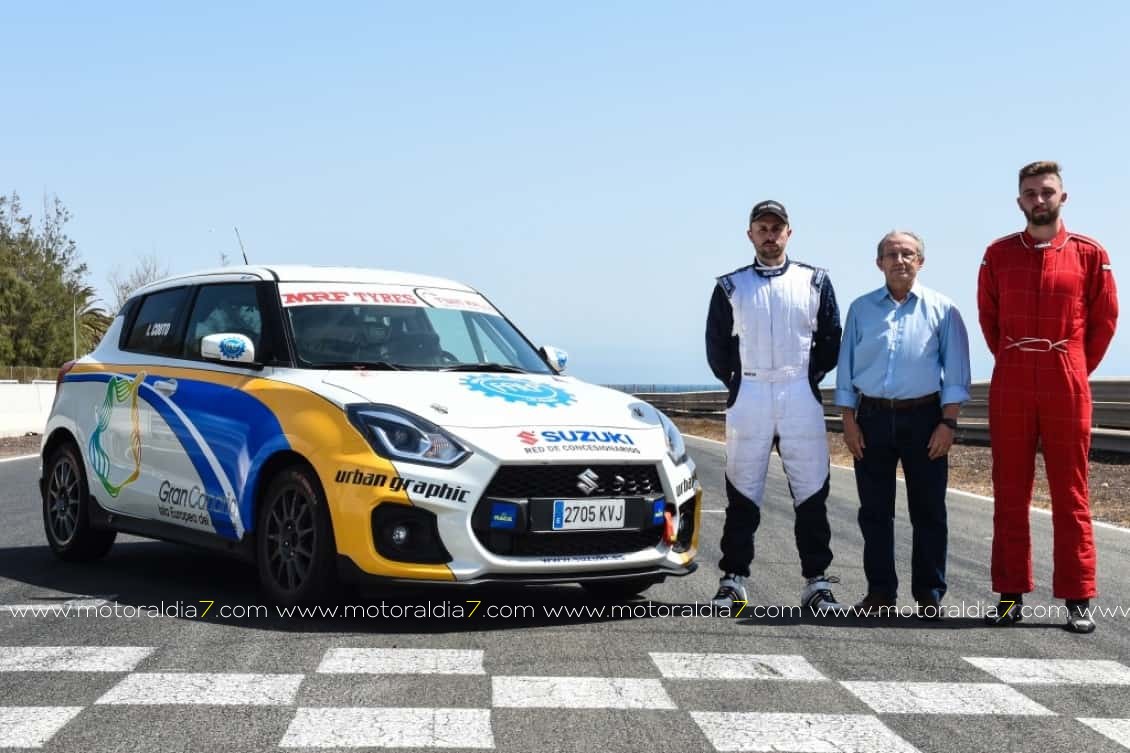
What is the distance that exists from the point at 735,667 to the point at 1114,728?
144 cm

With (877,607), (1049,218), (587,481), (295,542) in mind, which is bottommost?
(877,607)

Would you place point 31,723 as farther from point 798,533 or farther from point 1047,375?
point 1047,375

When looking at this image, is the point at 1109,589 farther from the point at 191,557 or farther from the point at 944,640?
the point at 191,557

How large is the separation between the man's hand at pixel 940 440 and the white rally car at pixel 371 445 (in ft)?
3.82

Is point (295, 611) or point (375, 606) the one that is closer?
point (295, 611)

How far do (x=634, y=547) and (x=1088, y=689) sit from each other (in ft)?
6.79

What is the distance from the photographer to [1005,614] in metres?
6.79

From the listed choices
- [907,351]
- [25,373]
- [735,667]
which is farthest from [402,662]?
[25,373]

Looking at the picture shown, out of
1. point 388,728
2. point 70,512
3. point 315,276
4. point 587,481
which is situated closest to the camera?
point 388,728

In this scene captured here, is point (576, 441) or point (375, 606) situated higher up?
point (576, 441)

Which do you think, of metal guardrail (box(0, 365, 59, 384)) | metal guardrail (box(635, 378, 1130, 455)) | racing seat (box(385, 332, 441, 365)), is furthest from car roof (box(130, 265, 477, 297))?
metal guardrail (box(0, 365, 59, 384))

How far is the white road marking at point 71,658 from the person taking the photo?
5324mm

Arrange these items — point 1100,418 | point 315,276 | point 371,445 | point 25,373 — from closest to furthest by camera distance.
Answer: point 371,445
point 315,276
point 1100,418
point 25,373

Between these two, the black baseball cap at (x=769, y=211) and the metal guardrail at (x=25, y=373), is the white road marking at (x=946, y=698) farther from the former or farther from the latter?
the metal guardrail at (x=25, y=373)
